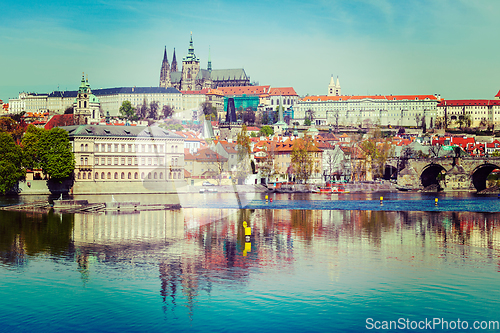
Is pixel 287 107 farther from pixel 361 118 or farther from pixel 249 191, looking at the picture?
pixel 249 191

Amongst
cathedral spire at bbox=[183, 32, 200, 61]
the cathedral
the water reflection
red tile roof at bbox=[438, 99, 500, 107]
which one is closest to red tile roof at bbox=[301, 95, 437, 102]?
red tile roof at bbox=[438, 99, 500, 107]

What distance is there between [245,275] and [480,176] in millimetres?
59521

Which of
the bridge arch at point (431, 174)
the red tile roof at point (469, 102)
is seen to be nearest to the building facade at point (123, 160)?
the bridge arch at point (431, 174)

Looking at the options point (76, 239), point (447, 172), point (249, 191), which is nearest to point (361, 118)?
point (447, 172)

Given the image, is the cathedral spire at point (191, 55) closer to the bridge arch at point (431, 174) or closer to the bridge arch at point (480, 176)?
the bridge arch at point (431, 174)

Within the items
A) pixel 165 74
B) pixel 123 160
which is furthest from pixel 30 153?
pixel 165 74

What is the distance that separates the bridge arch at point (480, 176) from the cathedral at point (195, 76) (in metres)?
119

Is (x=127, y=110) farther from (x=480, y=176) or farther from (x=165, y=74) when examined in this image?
(x=480, y=176)

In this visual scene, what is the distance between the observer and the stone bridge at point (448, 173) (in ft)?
224

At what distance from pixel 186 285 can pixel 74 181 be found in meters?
43.7

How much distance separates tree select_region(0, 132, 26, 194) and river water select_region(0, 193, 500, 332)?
63.9 feet

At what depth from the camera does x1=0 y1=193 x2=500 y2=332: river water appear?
15328 mm

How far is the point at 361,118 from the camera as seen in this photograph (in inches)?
6348

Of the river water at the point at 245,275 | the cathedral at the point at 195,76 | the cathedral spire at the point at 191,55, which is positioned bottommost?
the river water at the point at 245,275
